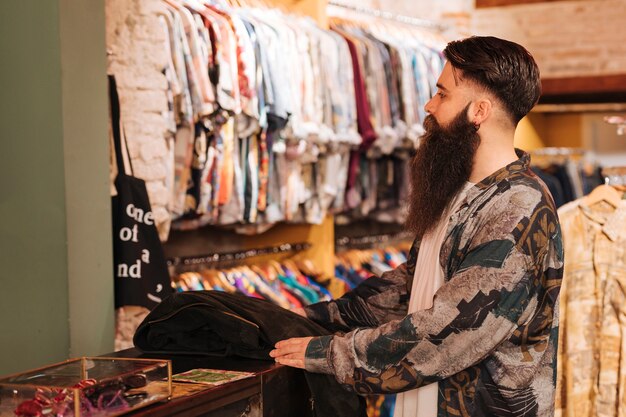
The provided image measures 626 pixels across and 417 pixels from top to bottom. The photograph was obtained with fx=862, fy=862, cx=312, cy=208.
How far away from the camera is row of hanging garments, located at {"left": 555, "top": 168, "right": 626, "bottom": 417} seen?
133 inches

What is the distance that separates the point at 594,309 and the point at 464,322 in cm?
152

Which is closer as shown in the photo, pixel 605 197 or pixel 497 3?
pixel 605 197

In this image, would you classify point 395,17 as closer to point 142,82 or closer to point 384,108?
point 384,108

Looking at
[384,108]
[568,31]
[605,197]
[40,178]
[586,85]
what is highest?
[568,31]

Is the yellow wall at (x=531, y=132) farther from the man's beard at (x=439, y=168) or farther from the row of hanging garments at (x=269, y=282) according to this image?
the man's beard at (x=439, y=168)

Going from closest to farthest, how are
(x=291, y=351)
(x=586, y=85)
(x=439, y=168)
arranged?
(x=291, y=351)
(x=439, y=168)
(x=586, y=85)

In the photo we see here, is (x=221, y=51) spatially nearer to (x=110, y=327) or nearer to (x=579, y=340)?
(x=110, y=327)

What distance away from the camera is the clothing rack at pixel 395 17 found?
590 cm

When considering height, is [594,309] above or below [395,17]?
below

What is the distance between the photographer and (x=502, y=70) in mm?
2291

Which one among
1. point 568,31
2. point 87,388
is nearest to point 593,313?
point 87,388

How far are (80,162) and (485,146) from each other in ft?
4.81

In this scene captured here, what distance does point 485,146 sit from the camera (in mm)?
2383

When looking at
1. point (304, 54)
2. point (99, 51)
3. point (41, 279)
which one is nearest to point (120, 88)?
point (99, 51)
